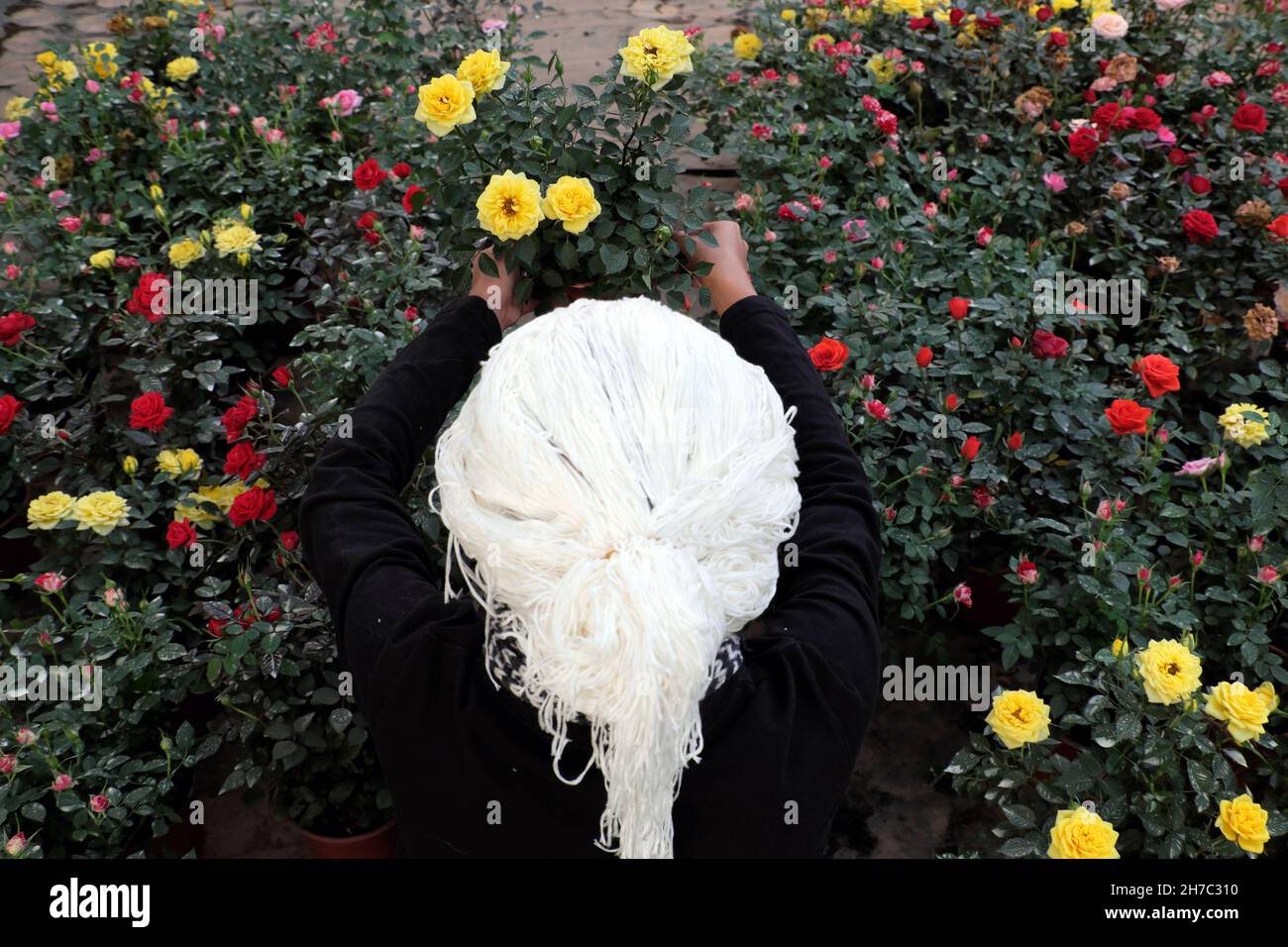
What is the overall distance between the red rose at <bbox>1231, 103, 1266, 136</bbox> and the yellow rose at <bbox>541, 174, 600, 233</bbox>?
1886 mm

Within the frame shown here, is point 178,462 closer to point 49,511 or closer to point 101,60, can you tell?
point 49,511

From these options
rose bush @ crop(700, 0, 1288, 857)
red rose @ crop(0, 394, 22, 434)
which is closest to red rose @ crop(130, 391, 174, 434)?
red rose @ crop(0, 394, 22, 434)

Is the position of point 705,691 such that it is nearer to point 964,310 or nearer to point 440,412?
point 440,412

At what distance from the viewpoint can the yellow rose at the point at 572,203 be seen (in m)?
1.45

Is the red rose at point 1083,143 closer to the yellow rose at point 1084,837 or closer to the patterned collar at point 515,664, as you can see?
the yellow rose at point 1084,837

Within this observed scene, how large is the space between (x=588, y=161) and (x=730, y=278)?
0.37 meters

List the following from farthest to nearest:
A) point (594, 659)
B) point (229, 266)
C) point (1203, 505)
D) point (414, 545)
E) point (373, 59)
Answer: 1. point (373, 59)
2. point (229, 266)
3. point (1203, 505)
4. point (414, 545)
5. point (594, 659)

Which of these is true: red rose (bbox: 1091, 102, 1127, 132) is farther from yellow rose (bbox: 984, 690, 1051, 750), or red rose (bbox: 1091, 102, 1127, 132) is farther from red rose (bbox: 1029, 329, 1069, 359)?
yellow rose (bbox: 984, 690, 1051, 750)

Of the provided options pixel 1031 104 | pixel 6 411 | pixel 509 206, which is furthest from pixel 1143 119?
pixel 6 411

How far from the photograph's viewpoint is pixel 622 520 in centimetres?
85

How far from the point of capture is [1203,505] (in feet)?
6.00

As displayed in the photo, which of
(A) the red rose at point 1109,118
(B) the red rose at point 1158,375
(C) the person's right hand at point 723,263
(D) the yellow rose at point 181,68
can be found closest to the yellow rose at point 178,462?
(C) the person's right hand at point 723,263

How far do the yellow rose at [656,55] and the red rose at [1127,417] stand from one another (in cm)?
97
